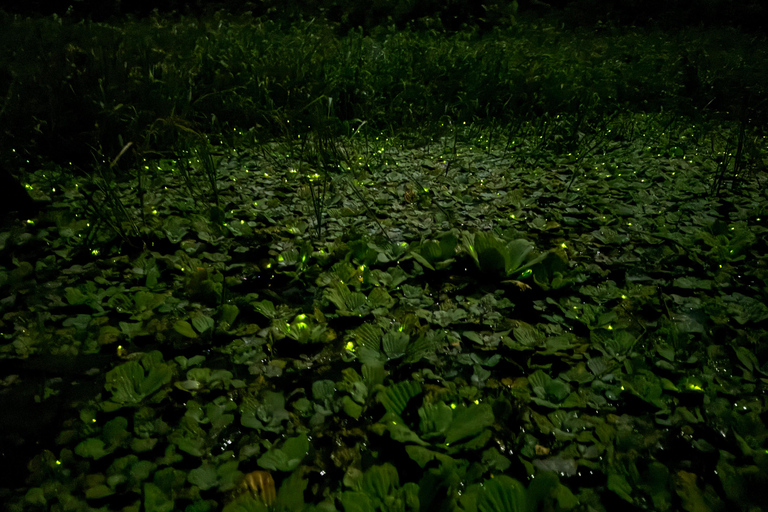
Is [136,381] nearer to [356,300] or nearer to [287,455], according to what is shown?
[287,455]

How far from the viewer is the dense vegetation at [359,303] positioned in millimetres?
978

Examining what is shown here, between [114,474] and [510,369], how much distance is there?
3.48ft

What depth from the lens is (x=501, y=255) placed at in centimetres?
162

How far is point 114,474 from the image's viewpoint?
37.4 inches

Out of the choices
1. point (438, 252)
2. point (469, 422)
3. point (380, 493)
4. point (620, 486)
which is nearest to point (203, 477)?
point (380, 493)

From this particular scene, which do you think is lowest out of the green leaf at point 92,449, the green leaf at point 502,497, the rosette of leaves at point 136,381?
the green leaf at point 92,449

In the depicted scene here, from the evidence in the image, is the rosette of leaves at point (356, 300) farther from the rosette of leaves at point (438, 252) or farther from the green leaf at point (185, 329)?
the green leaf at point (185, 329)

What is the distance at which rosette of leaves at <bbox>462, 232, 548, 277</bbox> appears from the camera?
1.62 metres

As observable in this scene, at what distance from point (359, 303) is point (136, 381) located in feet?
2.28

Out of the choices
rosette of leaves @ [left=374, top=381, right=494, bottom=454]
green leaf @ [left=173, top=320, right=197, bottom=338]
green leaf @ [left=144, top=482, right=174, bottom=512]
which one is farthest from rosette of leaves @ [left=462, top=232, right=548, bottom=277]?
green leaf @ [left=144, top=482, right=174, bottom=512]

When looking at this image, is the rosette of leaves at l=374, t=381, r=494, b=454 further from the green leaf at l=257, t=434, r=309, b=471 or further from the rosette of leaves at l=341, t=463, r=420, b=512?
the green leaf at l=257, t=434, r=309, b=471

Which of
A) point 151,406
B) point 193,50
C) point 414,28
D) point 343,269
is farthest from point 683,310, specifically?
point 414,28

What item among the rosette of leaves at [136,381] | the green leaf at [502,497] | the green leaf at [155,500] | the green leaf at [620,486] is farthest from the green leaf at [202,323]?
the green leaf at [620,486]

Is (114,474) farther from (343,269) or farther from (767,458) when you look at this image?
(767,458)
